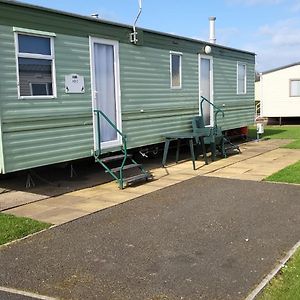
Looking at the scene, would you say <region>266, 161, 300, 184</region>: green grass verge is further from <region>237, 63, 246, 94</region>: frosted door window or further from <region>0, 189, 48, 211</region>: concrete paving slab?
<region>237, 63, 246, 94</region>: frosted door window

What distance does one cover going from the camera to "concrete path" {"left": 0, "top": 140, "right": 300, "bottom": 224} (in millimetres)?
6473

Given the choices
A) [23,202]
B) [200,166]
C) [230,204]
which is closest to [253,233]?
[230,204]

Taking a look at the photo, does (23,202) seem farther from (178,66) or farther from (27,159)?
(178,66)

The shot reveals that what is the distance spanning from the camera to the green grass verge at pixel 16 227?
5279 mm

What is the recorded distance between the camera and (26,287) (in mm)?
3916

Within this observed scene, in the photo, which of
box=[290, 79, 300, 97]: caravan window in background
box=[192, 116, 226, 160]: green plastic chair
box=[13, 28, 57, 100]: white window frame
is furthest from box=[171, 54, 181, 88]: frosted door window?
box=[290, 79, 300, 97]: caravan window in background

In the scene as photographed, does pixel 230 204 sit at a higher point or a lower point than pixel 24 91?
lower

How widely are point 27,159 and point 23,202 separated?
66 cm

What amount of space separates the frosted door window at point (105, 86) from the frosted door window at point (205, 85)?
166 inches

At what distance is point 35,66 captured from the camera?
7.23 m

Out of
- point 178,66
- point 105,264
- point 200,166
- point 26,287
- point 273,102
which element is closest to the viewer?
point 26,287

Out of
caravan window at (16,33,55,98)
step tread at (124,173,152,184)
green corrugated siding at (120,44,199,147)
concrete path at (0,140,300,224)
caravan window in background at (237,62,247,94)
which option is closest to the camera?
concrete path at (0,140,300,224)

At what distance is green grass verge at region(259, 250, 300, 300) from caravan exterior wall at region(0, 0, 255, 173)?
431cm

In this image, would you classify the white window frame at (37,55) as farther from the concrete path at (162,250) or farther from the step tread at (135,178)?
the concrete path at (162,250)
